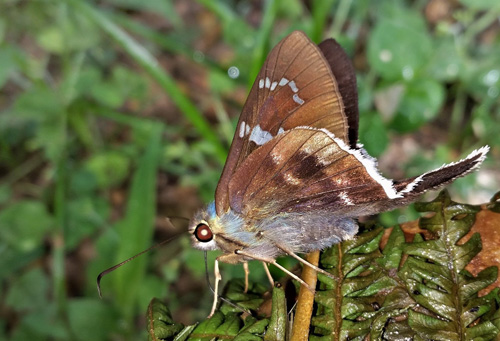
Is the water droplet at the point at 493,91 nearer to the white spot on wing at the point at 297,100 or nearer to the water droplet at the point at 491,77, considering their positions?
the water droplet at the point at 491,77

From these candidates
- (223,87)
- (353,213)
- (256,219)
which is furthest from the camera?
(223,87)

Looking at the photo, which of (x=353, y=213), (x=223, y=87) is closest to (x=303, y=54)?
(x=353, y=213)

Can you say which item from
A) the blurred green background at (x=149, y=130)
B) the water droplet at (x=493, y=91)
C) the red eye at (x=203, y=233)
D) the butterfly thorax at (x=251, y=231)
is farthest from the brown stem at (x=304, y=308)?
the water droplet at (x=493, y=91)

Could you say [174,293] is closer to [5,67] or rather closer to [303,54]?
[5,67]

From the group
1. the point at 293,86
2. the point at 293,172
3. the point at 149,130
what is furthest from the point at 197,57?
the point at 293,172

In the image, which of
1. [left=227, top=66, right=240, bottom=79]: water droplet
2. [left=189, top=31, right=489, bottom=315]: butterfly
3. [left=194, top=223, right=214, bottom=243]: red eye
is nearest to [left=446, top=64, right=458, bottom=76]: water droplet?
[left=227, top=66, right=240, bottom=79]: water droplet

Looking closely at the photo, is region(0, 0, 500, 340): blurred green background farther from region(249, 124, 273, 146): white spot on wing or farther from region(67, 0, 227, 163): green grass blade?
region(249, 124, 273, 146): white spot on wing

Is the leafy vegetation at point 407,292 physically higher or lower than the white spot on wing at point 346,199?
lower
